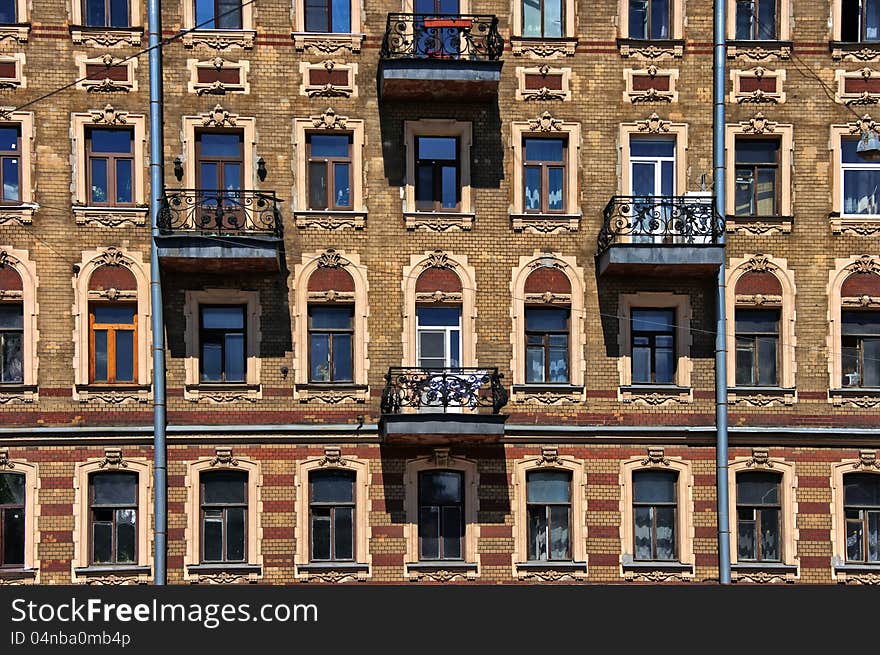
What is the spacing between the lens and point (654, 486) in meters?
21.3

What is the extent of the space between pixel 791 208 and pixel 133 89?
444 inches

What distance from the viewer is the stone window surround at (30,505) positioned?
20531 mm

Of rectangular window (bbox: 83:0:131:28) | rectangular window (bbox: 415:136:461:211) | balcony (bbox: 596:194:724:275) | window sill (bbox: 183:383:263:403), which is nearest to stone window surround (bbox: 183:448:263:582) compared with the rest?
window sill (bbox: 183:383:263:403)

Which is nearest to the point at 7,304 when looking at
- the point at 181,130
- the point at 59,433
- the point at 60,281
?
the point at 60,281

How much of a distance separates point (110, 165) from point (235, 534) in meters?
6.48

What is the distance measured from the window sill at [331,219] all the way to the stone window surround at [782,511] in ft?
24.3

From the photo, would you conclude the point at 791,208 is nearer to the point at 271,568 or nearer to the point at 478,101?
the point at 478,101

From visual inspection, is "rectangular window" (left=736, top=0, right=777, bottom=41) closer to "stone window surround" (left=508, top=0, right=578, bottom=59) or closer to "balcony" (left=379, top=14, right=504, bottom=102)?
"stone window surround" (left=508, top=0, right=578, bottom=59)

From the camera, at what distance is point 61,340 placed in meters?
20.9

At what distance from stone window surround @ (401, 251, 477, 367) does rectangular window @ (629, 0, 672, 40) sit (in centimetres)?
504

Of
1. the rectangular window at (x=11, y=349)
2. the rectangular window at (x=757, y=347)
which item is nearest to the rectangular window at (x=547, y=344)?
the rectangular window at (x=757, y=347)

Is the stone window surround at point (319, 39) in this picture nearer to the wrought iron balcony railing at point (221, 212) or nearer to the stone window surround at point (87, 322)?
the wrought iron balcony railing at point (221, 212)
